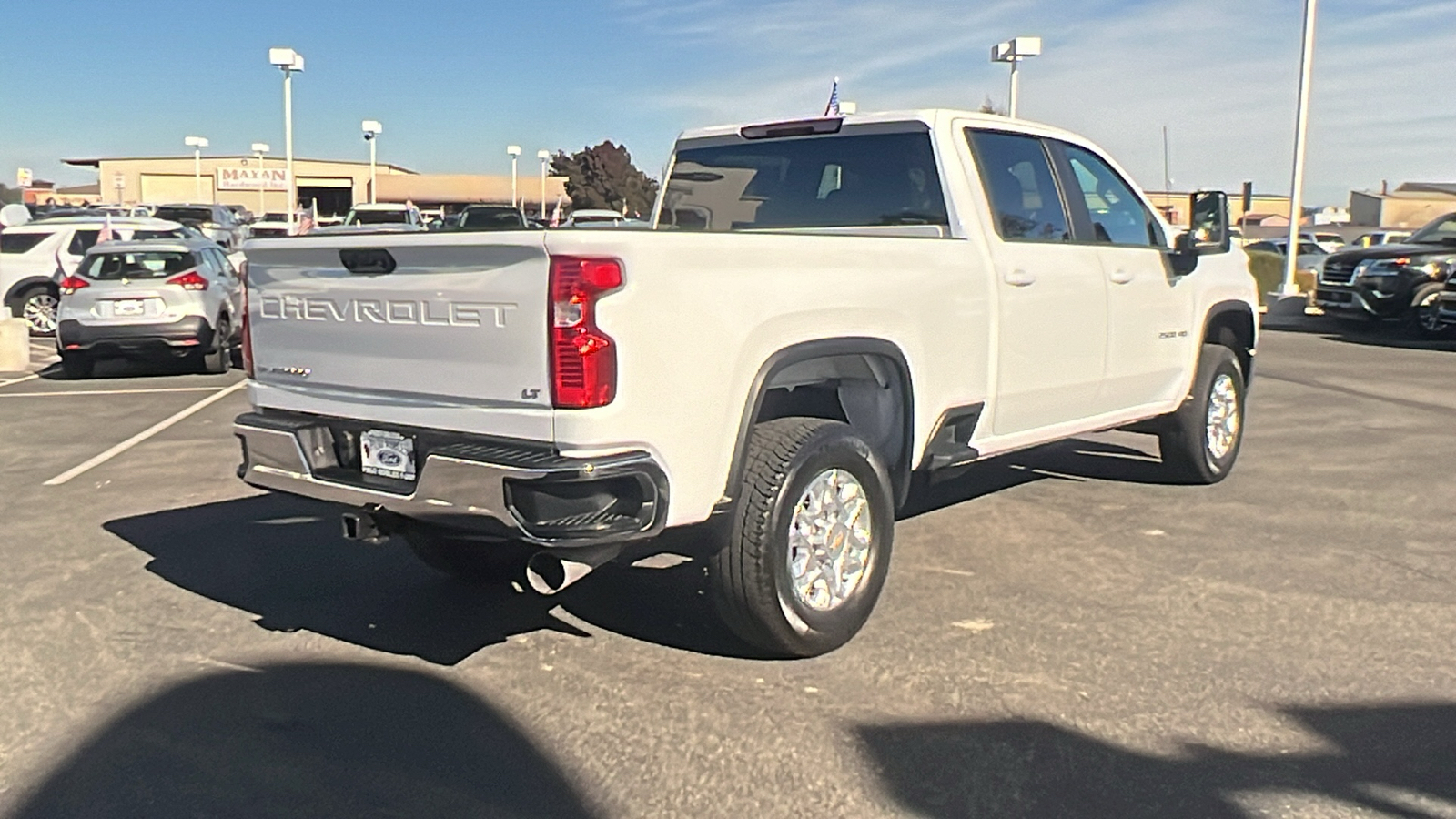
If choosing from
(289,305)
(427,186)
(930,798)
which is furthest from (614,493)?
(427,186)

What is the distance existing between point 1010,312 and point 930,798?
2.46 metres

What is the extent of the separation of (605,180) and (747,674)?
208 ft

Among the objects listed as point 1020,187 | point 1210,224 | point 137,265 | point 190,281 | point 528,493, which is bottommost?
point 528,493

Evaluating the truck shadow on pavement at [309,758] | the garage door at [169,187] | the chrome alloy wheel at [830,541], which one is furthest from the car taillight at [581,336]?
the garage door at [169,187]

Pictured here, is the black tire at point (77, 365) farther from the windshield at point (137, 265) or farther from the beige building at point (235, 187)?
the beige building at point (235, 187)

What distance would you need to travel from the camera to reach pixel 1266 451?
8.45 metres

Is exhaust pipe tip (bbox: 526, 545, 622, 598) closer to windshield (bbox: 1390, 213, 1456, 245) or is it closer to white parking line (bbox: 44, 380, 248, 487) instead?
white parking line (bbox: 44, 380, 248, 487)

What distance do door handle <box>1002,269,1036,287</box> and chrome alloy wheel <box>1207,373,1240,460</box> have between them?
224cm

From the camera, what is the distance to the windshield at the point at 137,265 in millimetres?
12445

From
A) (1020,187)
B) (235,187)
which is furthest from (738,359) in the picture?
(235,187)

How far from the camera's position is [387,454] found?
13.5 ft

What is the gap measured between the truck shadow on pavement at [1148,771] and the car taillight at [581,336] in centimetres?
131

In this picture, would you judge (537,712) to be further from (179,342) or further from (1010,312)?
(179,342)

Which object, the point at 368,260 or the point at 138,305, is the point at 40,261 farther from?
the point at 368,260
